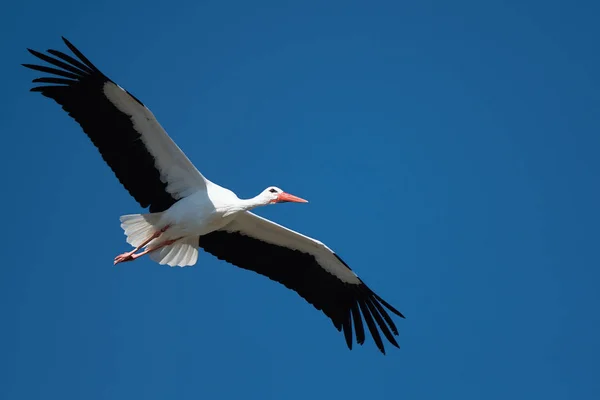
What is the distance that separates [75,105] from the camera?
13.5 meters

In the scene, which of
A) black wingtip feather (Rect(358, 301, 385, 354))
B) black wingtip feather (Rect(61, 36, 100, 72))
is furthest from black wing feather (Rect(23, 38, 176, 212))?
black wingtip feather (Rect(358, 301, 385, 354))

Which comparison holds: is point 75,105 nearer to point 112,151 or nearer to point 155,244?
point 112,151

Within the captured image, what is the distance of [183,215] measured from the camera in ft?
45.3

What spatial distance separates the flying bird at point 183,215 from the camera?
13.4 m

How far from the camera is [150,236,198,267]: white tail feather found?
14.3 m

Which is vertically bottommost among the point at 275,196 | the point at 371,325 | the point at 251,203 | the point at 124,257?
the point at 124,257

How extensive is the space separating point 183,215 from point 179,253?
2.63 ft

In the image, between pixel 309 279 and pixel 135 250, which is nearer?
pixel 135 250

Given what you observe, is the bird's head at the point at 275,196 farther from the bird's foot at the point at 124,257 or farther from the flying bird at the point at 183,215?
the bird's foot at the point at 124,257

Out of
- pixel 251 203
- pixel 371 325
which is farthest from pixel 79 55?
pixel 371 325

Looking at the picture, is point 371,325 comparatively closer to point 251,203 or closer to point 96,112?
point 251,203

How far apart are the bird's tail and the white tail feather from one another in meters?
0.33

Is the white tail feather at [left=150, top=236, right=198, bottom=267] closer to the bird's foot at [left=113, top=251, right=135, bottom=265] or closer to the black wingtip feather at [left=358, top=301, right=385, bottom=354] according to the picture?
the bird's foot at [left=113, top=251, right=135, bottom=265]

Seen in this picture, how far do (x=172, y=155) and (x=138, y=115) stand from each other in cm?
68
